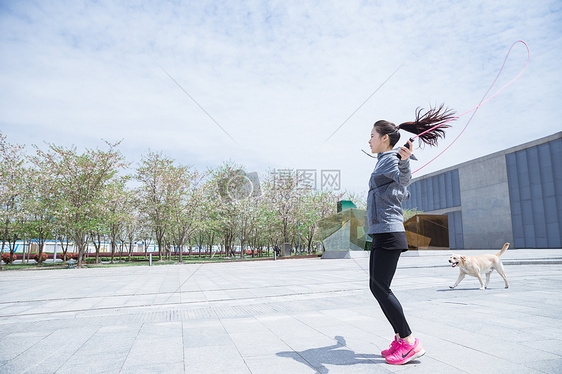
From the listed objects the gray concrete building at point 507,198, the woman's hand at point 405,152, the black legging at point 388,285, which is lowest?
the black legging at point 388,285

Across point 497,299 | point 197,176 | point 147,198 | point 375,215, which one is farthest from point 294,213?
point 375,215

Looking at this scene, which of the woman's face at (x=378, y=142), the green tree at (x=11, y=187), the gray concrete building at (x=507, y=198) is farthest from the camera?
the gray concrete building at (x=507, y=198)

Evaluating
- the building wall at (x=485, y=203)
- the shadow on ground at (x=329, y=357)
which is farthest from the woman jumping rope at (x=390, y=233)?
the building wall at (x=485, y=203)

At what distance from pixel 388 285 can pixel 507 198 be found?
159 ft

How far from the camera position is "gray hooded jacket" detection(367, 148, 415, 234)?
313 cm

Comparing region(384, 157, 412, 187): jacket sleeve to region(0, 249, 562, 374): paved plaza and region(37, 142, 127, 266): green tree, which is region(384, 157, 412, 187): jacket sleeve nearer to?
region(0, 249, 562, 374): paved plaza

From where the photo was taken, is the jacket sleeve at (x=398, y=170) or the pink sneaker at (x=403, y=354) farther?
the jacket sleeve at (x=398, y=170)

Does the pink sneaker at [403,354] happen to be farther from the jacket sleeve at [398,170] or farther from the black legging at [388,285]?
the jacket sleeve at [398,170]

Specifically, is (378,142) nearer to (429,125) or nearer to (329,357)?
(429,125)

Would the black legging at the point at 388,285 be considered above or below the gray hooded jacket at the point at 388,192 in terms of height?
below

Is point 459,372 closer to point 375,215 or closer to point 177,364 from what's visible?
point 375,215

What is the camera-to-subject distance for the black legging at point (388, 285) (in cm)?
307

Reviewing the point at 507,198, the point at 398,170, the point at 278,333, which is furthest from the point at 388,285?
the point at 507,198

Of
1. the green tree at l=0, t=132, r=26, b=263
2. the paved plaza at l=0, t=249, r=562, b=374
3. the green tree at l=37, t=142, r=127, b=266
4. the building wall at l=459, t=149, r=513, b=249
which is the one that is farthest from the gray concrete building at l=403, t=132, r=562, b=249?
the green tree at l=0, t=132, r=26, b=263
